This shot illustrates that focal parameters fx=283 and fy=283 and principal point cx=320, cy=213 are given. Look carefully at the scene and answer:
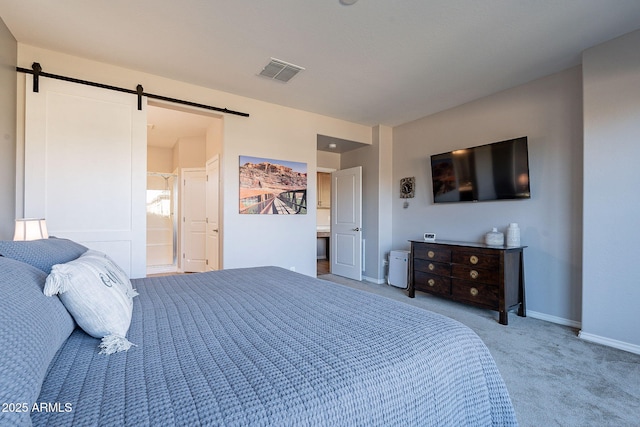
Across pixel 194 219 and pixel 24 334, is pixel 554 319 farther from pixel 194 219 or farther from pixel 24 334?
pixel 194 219

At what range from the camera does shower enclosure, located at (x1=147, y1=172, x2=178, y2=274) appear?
598cm

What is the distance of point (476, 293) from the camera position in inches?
127

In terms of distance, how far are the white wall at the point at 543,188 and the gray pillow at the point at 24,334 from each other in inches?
156

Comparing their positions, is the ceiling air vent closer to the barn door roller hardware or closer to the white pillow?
the barn door roller hardware

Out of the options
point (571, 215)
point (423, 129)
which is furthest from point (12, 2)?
point (571, 215)

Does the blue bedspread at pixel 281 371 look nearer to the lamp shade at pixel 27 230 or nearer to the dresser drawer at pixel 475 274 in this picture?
the lamp shade at pixel 27 230

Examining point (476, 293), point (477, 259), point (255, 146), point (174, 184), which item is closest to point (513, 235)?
point (477, 259)

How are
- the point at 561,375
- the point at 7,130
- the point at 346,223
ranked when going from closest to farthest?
the point at 561,375 → the point at 7,130 → the point at 346,223

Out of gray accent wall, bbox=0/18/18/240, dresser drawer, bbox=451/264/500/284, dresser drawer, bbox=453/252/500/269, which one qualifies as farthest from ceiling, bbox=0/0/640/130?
dresser drawer, bbox=451/264/500/284

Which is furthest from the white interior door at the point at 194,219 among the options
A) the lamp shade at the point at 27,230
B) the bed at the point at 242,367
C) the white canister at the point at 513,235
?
the white canister at the point at 513,235

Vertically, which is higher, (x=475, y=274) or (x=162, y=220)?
(x=162, y=220)

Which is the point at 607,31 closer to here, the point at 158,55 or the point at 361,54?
the point at 361,54

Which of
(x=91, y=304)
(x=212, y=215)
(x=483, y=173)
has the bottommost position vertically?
(x=91, y=304)

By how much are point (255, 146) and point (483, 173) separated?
2.99 metres
